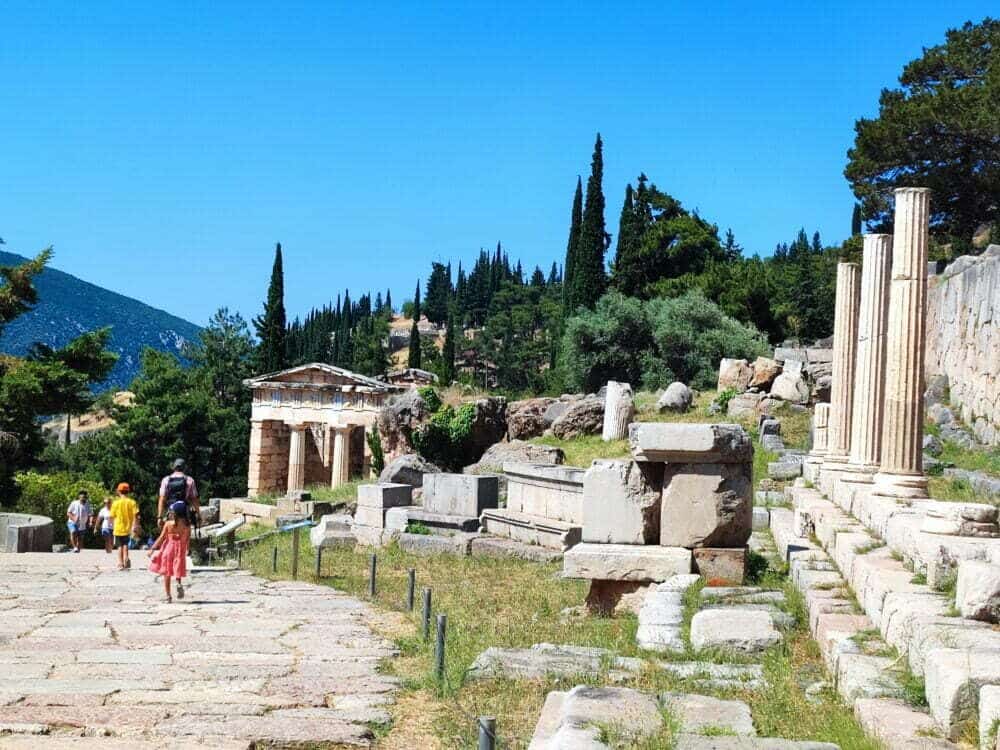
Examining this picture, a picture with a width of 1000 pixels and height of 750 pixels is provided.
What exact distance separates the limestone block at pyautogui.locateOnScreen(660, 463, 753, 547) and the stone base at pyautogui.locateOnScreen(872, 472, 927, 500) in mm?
2032

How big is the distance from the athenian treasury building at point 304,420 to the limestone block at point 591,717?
35.9 m

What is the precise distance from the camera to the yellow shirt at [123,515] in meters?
15.5

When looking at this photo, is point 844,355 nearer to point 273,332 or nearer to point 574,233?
point 273,332

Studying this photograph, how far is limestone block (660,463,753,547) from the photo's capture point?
10016 mm

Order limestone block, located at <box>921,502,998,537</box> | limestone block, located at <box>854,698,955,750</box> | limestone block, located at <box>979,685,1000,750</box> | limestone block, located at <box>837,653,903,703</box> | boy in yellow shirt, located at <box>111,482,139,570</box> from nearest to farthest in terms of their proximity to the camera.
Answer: limestone block, located at <box>979,685,1000,750</box>
limestone block, located at <box>854,698,955,750</box>
limestone block, located at <box>837,653,903,703</box>
limestone block, located at <box>921,502,998,537</box>
boy in yellow shirt, located at <box>111,482,139,570</box>

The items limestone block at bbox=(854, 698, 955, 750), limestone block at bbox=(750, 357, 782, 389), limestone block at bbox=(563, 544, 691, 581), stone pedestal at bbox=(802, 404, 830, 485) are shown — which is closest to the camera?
limestone block at bbox=(854, 698, 955, 750)

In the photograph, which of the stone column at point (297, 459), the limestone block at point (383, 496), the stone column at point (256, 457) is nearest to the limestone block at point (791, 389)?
the limestone block at point (383, 496)

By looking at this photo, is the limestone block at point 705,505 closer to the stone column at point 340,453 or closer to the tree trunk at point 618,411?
the tree trunk at point 618,411

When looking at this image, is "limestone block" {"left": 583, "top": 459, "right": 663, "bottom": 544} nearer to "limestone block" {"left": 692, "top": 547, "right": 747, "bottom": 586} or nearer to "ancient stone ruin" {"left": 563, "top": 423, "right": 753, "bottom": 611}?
"ancient stone ruin" {"left": 563, "top": 423, "right": 753, "bottom": 611}

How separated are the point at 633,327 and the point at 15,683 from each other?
33.8 m

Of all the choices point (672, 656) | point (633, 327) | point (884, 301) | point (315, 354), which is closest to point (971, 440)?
point (884, 301)

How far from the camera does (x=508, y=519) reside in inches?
663

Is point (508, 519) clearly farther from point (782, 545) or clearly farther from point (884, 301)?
point (884, 301)

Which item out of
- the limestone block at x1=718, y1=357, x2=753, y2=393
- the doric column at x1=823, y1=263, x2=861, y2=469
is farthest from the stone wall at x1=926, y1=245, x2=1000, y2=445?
the limestone block at x1=718, y1=357, x2=753, y2=393
